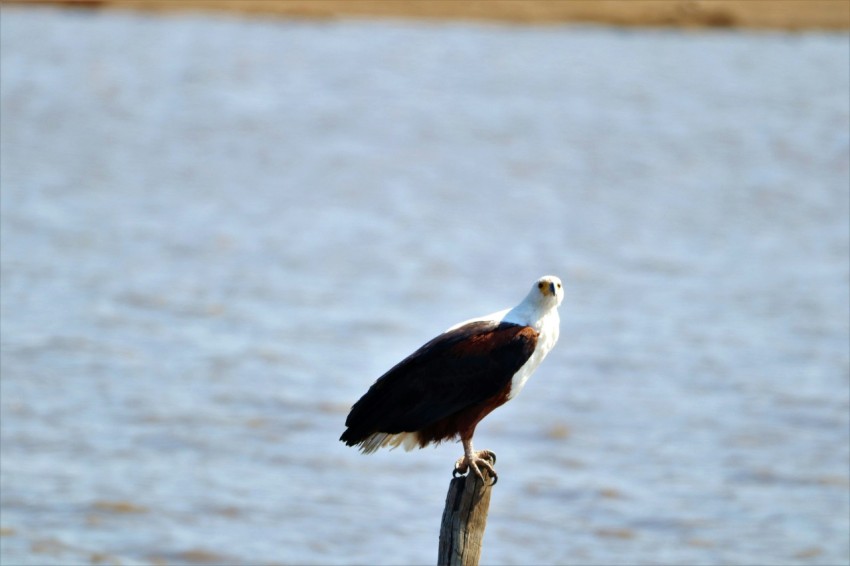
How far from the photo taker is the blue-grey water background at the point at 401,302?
906 centimetres

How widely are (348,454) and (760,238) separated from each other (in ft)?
26.2

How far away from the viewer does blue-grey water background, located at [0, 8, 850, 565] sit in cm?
906

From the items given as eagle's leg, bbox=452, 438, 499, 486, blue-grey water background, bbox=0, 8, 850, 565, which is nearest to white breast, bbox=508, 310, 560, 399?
eagle's leg, bbox=452, 438, 499, 486

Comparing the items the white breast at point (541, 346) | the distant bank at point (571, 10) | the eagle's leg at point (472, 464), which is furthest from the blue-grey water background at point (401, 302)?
the distant bank at point (571, 10)

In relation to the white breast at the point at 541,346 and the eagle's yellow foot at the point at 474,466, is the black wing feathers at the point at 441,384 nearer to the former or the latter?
the white breast at the point at 541,346

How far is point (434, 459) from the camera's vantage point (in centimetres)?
1006

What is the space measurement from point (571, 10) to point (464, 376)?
89.4 ft

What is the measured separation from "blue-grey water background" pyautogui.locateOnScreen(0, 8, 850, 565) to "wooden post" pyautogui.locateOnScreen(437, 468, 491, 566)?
11.4 feet

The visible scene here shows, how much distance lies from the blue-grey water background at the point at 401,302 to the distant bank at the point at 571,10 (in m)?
4.02

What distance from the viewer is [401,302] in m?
13.6

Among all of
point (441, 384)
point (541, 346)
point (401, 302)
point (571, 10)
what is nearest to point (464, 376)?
point (441, 384)

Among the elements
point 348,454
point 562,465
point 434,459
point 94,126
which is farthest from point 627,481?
point 94,126

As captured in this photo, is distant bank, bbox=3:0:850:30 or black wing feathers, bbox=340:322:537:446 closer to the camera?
black wing feathers, bbox=340:322:537:446

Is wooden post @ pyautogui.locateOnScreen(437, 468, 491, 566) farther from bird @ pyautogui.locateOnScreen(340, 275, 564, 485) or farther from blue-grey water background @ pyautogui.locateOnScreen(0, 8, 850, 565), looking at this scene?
blue-grey water background @ pyautogui.locateOnScreen(0, 8, 850, 565)
